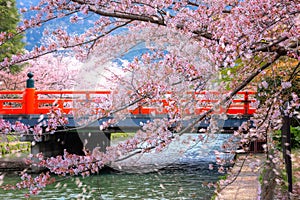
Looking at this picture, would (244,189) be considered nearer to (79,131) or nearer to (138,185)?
(138,185)

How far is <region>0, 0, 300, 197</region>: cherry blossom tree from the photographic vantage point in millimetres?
4301

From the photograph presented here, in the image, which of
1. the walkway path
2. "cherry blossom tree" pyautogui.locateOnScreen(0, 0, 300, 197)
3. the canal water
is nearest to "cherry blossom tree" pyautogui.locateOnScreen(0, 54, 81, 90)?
the canal water

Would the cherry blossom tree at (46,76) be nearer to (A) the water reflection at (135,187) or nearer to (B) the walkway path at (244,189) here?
(A) the water reflection at (135,187)

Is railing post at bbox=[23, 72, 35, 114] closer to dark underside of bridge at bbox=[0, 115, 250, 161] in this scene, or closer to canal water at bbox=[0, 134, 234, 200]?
dark underside of bridge at bbox=[0, 115, 250, 161]

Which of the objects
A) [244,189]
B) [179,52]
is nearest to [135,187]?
[244,189]

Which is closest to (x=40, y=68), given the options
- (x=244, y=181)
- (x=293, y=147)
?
(x=293, y=147)

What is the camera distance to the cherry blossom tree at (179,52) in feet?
14.1

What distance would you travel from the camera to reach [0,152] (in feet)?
61.1

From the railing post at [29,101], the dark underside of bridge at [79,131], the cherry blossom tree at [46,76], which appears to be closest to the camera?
the dark underside of bridge at [79,131]

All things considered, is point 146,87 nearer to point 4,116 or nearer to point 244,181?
point 244,181

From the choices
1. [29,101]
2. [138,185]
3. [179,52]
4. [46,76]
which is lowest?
[138,185]

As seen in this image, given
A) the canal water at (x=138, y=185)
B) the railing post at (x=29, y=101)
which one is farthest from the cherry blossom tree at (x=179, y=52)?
the railing post at (x=29, y=101)

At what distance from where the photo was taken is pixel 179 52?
543 centimetres

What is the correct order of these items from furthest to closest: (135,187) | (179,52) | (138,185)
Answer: (138,185), (135,187), (179,52)
